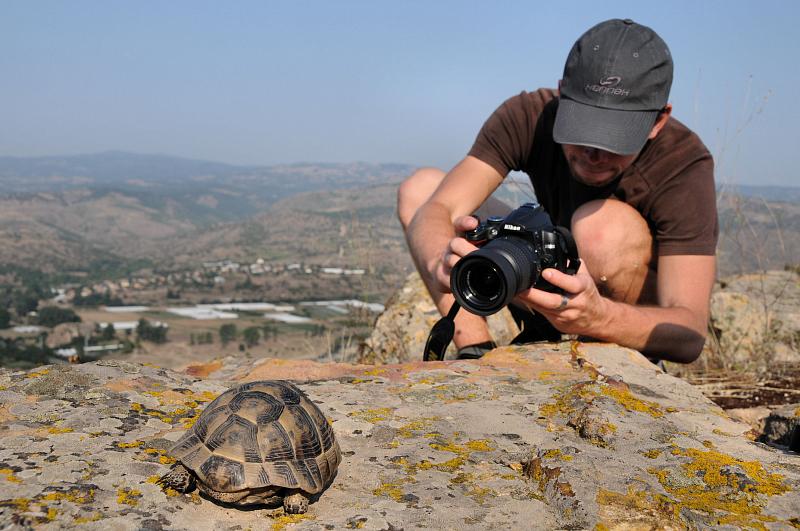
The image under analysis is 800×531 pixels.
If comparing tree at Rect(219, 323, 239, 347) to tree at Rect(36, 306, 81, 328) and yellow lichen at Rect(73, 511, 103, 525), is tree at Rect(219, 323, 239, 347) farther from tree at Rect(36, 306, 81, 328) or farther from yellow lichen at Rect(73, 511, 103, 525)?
yellow lichen at Rect(73, 511, 103, 525)

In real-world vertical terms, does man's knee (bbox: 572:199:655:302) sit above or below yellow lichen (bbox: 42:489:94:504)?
above

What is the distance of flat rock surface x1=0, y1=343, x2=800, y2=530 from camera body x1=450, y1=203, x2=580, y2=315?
1.43 feet

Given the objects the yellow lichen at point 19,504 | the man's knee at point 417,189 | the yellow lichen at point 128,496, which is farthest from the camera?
the man's knee at point 417,189

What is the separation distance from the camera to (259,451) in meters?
1.82

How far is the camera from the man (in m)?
3.18

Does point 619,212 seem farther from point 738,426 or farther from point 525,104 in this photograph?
point 738,426

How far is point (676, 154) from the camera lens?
11.4 ft

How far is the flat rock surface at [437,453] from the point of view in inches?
65.3

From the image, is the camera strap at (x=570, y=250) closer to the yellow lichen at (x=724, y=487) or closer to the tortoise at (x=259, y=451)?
the yellow lichen at (x=724, y=487)

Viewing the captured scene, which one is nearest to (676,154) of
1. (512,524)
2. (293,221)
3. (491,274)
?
(491,274)

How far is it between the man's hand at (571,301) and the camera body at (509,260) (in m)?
0.05

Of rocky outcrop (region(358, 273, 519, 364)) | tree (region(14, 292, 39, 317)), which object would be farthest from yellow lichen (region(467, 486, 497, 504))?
tree (region(14, 292, 39, 317))

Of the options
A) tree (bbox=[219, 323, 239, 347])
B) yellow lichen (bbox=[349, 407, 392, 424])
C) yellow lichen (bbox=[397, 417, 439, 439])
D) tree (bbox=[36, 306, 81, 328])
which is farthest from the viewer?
tree (bbox=[36, 306, 81, 328])

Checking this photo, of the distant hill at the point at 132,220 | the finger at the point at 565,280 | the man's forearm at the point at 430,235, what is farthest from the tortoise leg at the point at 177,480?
the distant hill at the point at 132,220
